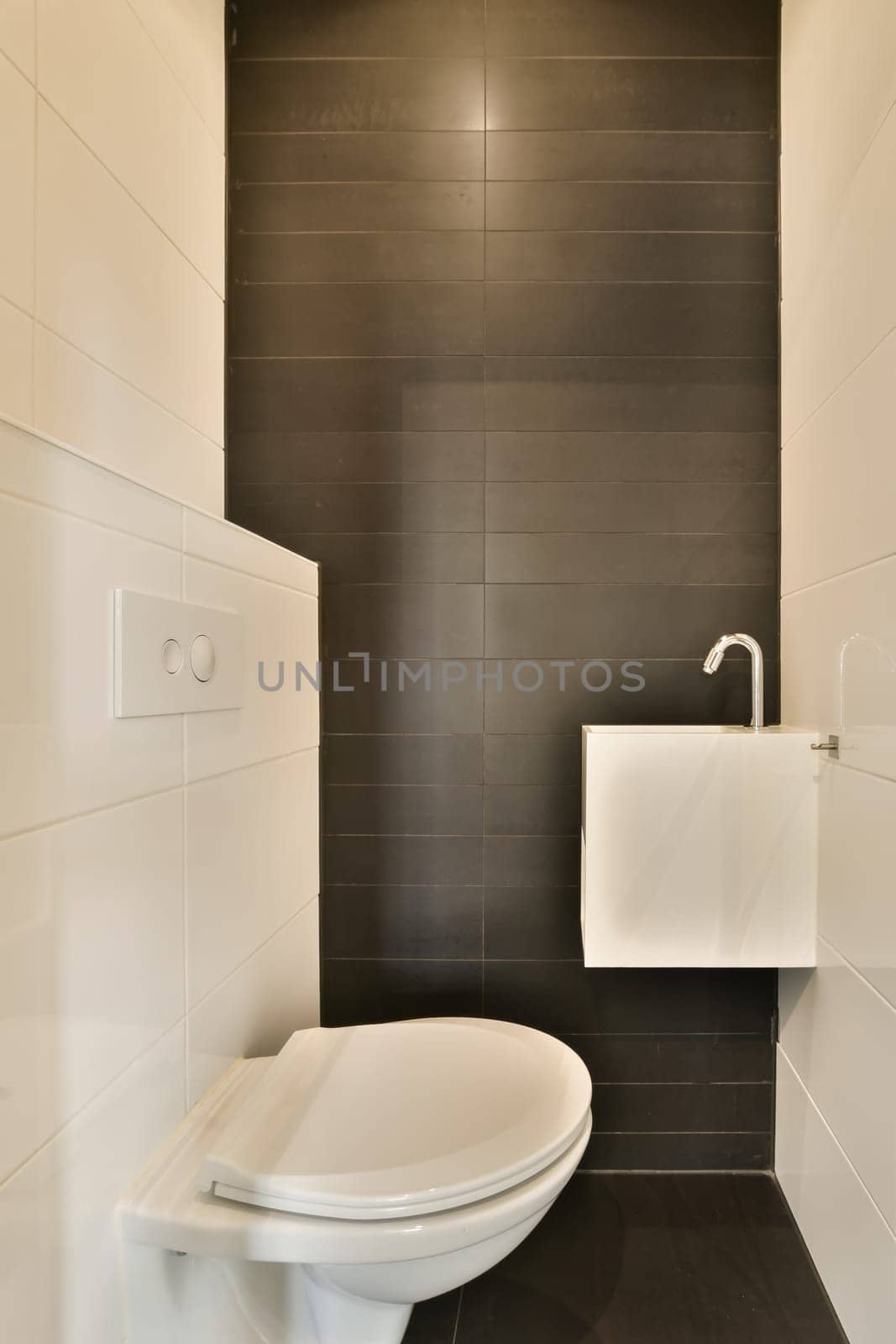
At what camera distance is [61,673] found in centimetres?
81

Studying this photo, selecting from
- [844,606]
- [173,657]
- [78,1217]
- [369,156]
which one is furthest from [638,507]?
[78,1217]

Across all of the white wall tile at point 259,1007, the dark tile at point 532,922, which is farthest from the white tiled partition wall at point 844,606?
the white wall tile at point 259,1007

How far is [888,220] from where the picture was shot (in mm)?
1132

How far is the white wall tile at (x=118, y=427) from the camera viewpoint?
1.05m

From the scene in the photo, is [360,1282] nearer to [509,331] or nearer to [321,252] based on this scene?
[509,331]

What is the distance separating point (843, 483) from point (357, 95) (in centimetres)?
130

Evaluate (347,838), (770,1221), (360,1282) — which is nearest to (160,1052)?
(360,1282)

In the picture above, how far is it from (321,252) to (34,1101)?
162 centimetres

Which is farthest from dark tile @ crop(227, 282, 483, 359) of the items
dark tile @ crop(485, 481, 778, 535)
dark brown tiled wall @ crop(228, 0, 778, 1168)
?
dark tile @ crop(485, 481, 778, 535)

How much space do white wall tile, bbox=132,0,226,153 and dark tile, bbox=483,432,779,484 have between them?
89 centimetres

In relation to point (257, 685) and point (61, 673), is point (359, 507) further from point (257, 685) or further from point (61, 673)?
point (61, 673)

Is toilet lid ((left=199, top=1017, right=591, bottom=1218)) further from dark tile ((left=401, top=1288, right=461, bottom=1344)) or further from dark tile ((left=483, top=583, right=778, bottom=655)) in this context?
dark tile ((left=483, top=583, right=778, bottom=655))

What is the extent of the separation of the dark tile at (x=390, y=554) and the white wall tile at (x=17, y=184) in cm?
74

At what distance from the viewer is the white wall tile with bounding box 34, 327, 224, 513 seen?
105 centimetres
